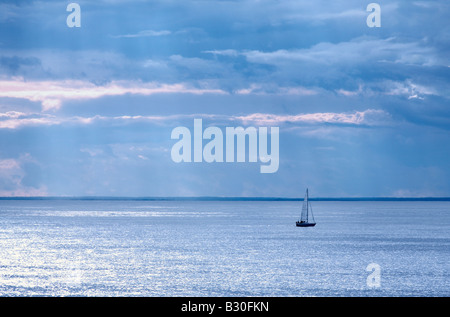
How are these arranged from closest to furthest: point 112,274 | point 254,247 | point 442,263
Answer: point 112,274, point 442,263, point 254,247

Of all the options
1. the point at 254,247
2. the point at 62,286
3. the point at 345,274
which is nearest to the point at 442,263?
the point at 345,274

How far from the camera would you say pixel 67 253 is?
330 feet

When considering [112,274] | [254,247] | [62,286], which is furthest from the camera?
[254,247]

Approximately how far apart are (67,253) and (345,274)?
148 feet

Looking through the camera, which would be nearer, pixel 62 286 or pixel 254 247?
pixel 62 286

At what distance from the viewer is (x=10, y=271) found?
7581 cm
